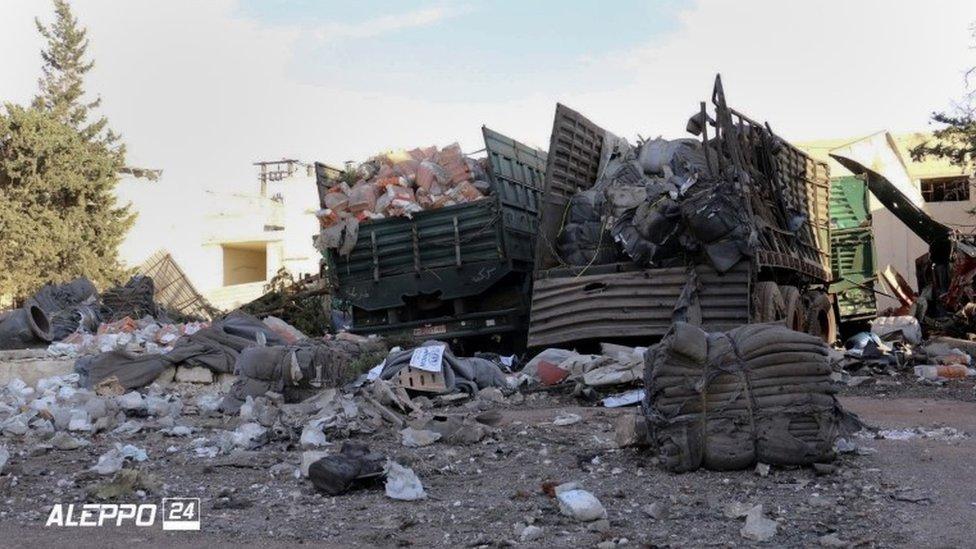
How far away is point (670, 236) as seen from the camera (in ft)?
28.1

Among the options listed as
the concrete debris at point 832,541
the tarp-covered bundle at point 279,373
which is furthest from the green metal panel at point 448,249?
the concrete debris at point 832,541

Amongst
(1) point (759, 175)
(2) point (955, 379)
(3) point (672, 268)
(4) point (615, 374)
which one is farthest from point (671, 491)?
(1) point (759, 175)

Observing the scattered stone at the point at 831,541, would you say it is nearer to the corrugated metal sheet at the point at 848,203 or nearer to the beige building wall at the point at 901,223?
the corrugated metal sheet at the point at 848,203

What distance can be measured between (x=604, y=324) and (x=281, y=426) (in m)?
3.54

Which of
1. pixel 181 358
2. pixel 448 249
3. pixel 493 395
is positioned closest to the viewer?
pixel 493 395

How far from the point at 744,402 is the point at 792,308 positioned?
Answer: 5.24m

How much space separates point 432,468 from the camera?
16.1 ft

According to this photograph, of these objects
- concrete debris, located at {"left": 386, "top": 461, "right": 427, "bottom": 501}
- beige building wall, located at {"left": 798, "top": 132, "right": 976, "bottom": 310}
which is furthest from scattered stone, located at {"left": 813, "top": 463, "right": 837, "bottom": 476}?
beige building wall, located at {"left": 798, "top": 132, "right": 976, "bottom": 310}

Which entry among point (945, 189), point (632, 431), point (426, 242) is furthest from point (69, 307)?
point (945, 189)

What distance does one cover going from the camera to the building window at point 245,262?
30.9m

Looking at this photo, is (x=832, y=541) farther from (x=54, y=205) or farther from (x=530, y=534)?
Answer: (x=54, y=205)

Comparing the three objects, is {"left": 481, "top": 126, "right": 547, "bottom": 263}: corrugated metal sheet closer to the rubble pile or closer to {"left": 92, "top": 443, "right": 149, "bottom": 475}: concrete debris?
the rubble pile

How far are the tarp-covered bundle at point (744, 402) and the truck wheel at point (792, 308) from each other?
4827 millimetres

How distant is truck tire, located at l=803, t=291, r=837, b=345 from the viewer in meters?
10.6
